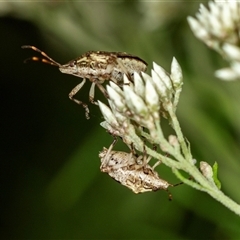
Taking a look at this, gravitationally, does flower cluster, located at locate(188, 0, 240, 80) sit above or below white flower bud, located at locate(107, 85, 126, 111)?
above

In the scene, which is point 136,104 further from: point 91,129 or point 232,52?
point 91,129

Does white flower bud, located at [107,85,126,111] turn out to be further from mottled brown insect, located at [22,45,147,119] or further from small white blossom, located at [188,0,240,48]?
small white blossom, located at [188,0,240,48]

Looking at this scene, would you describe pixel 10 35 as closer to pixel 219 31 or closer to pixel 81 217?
pixel 81 217

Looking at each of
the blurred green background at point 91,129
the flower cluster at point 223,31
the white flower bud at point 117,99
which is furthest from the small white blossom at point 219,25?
the blurred green background at point 91,129

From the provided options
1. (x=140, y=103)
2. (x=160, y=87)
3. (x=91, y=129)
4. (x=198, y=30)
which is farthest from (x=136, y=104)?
(x=91, y=129)

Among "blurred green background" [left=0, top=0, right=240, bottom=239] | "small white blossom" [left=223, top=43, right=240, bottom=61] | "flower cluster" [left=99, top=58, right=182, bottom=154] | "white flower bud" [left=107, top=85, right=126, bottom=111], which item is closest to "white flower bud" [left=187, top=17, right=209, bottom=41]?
"small white blossom" [left=223, top=43, right=240, bottom=61]

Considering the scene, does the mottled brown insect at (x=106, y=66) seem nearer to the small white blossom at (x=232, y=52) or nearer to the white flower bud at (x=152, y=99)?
the white flower bud at (x=152, y=99)

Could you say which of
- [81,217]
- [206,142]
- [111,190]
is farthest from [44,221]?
[206,142]
